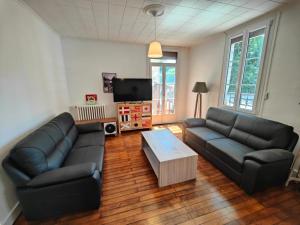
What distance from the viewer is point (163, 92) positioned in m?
4.79

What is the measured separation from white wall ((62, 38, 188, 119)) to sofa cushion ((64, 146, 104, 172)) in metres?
2.14

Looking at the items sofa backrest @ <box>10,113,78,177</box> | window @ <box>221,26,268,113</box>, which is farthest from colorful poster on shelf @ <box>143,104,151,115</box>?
sofa backrest @ <box>10,113,78,177</box>

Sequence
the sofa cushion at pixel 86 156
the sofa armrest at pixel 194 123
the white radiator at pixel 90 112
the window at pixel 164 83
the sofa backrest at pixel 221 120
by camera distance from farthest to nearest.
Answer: the window at pixel 164 83, the white radiator at pixel 90 112, the sofa armrest at pixel 194 123, the sofa backrest at pixel 221 120, the sofa cushion at pixel 86 156

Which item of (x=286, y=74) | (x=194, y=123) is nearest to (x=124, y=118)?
(x=194, y=123)

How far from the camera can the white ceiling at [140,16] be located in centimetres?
207

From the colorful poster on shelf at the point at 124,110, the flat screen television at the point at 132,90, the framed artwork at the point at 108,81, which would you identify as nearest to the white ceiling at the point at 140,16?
the framed artwork at the point at 108,81

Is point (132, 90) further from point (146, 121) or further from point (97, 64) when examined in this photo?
point (97, 64)

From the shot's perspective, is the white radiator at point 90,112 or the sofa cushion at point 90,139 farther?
the white radiator at point 90,112

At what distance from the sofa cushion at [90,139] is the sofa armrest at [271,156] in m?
2.34

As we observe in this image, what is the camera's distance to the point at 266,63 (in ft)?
8.12

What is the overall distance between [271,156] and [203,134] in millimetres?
1203

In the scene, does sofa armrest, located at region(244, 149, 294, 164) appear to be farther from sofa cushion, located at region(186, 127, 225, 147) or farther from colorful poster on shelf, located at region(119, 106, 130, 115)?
colorful poster on shelf, located at region(119, 106, 130, 115)

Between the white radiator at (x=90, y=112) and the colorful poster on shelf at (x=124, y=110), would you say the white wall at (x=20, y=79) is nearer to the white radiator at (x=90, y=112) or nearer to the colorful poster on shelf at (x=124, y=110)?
the white radiator at (x=90, y=112)

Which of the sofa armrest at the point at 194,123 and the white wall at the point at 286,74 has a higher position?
the white wall at the point at 286,74
